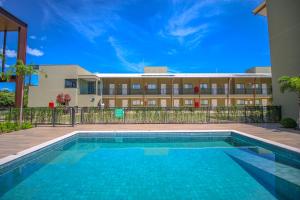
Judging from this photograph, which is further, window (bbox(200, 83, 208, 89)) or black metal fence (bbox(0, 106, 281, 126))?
window (bbox(200, 83, 208, 89))

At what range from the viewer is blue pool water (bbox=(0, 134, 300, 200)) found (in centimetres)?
412

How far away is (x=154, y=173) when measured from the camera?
5.38m

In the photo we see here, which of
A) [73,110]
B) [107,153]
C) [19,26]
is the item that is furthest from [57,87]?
[107,153]

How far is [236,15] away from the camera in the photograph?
26969mm

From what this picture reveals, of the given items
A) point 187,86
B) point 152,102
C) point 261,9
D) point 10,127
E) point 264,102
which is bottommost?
point 10,127

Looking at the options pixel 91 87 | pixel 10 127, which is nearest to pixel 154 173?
pixel 10 127

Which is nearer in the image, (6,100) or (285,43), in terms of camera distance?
(285,43)

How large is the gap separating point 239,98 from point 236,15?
1256 centimetres

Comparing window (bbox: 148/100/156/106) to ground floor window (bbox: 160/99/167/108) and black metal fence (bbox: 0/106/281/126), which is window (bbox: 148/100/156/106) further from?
black metal fence (bbox: 0/106/281/126)

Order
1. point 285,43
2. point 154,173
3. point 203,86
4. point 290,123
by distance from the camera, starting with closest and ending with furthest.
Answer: point 154,173 < point 290,123 < point 285,43 < point 203,86

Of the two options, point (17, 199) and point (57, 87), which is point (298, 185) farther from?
point (57, 87)

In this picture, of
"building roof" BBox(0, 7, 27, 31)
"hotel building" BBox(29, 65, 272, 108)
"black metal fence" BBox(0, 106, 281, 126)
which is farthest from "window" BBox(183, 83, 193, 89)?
"building roof" BBox(0, 7, 27, 31)

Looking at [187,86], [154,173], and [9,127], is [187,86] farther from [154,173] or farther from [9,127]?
[154,173]

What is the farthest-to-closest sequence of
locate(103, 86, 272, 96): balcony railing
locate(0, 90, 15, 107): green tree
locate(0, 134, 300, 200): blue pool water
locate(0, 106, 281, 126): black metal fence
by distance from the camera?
locate(0, 90, 15, 107): green tree → locate(103, 86, 272, 96): balcony railing → locate(0, 106, 281, 126): black metal fence → locate(0, 134, 300, 200): blue pool water
